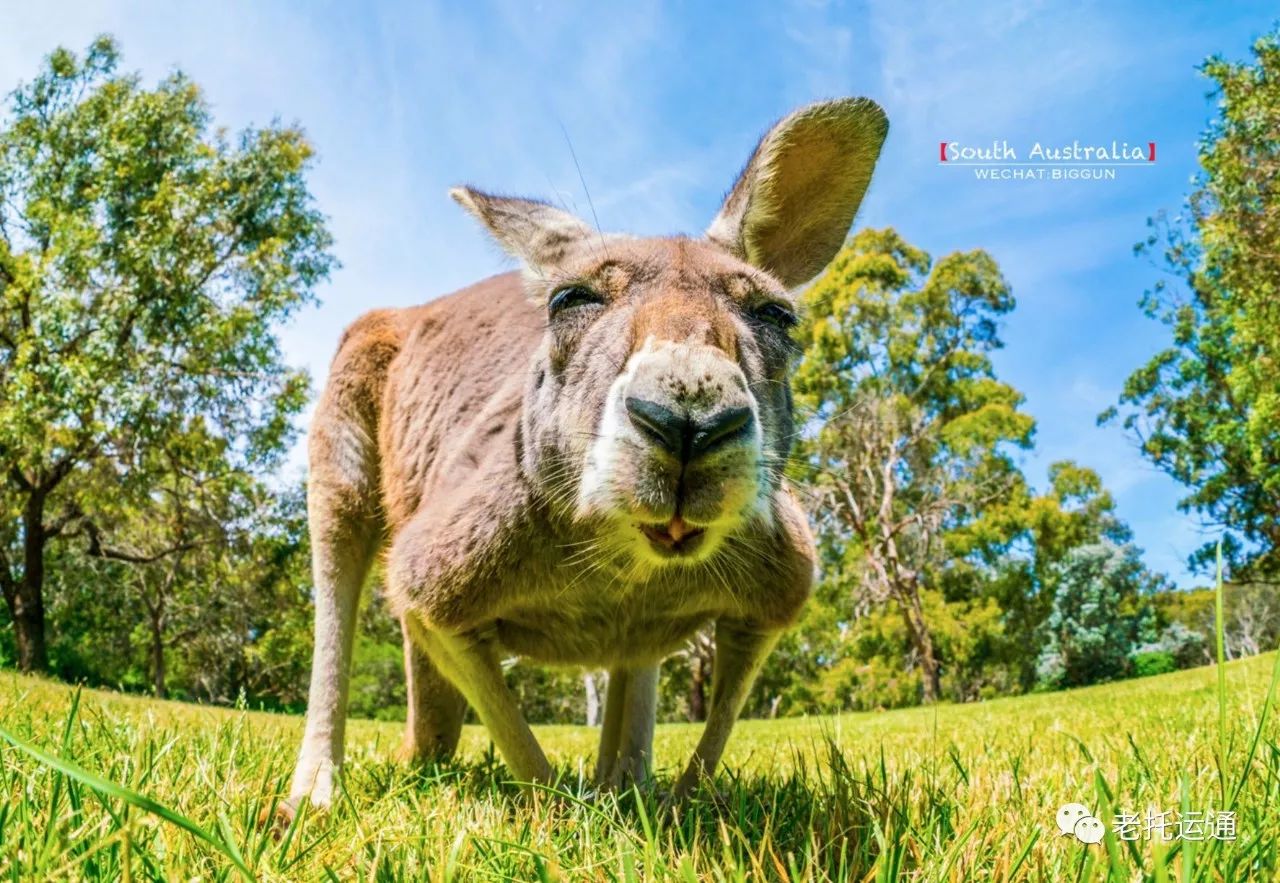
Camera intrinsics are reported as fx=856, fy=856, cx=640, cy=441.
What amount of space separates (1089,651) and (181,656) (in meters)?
32.0

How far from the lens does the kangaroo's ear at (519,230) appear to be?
3.43 metres

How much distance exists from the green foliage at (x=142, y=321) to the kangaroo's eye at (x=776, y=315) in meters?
17.4

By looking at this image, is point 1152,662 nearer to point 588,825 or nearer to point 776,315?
point 776,315

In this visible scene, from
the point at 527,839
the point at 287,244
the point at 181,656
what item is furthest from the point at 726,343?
the point at 181,656

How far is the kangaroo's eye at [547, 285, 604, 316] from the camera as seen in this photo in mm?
2916

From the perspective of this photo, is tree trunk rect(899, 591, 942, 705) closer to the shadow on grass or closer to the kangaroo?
the kangaroo

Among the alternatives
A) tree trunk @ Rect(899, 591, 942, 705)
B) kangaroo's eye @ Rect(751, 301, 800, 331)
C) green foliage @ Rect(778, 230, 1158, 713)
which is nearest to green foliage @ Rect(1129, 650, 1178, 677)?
green foliage @ Rect(778, 230, 1158, 713)

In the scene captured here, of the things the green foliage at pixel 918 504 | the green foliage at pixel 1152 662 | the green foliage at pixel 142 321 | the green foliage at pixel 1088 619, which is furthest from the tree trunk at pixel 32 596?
the green foliage at pixel 1152 662

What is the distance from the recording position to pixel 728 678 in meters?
2.98

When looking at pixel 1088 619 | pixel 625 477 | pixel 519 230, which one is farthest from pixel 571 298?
pixel 1088 619

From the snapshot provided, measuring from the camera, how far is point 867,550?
81.7ft

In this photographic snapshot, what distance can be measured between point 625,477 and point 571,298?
1.04 metres

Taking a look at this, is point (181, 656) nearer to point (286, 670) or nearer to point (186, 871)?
point (286, 670)

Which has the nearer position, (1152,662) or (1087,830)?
(1087,830)
